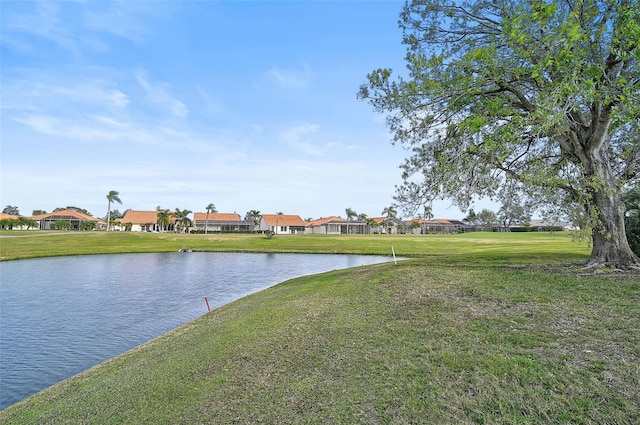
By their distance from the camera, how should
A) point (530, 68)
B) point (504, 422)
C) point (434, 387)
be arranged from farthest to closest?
point (530, 68) < point (434, 387) < point (504, 422)

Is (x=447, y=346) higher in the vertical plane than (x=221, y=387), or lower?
higher

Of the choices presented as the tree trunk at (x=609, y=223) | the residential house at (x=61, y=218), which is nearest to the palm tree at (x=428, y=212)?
the tree trunk at (x=609, y=223)

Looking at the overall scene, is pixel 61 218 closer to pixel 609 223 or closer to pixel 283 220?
pixel 283 220

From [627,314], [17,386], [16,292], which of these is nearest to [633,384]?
[627,314]

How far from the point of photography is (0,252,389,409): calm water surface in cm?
962

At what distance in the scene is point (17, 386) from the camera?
27.2 ft

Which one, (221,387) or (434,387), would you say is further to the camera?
(221,387)

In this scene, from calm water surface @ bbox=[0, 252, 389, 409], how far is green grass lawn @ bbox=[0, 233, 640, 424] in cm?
228

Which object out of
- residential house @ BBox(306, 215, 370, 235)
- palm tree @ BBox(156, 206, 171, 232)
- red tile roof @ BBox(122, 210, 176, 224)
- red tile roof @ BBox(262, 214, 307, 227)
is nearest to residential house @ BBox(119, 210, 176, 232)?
red tile roof @ BBox(122, 210, 176, 224)

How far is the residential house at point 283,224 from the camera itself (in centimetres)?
10134

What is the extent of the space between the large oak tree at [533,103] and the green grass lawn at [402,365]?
297 cm

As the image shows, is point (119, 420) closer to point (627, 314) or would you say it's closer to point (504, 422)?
point (504, 422)

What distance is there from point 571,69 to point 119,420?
1086 cm

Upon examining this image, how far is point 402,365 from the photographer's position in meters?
5.55
